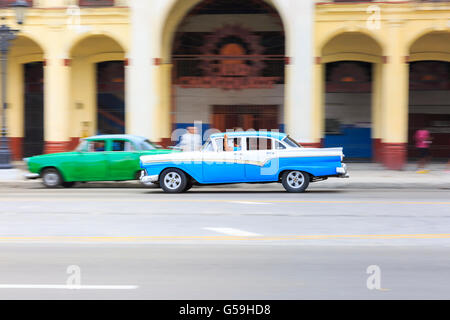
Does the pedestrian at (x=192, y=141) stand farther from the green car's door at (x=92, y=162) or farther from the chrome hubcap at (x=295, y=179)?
the chrome hubcap at (x=295, y=179)

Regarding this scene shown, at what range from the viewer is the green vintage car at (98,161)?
16.8 metres

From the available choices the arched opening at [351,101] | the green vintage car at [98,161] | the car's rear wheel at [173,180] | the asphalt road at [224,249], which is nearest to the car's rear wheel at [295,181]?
the asphalt road at [224,249]

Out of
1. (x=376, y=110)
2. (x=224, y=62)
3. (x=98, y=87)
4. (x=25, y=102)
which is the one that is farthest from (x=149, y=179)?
(x=25, y=102)

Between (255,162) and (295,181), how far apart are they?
1.07m

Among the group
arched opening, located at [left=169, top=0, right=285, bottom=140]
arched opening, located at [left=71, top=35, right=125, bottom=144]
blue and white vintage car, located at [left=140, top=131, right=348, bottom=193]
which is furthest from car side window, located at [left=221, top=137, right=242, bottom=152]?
arched opening, located at [left=71, top=35, right=125, bottom=144]

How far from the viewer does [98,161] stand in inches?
664

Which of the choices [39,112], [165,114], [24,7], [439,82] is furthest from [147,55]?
[439,82]

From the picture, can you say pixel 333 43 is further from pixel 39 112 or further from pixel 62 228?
pixel 62 228

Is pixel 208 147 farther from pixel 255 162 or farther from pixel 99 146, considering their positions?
pixel 99 146

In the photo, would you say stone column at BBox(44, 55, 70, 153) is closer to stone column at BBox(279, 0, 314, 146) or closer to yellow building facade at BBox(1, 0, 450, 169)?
yellow building facade at BBox(1, 0, 450, 169)

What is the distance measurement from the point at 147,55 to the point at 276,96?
18.9ft

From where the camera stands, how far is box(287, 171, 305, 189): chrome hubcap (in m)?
14.9

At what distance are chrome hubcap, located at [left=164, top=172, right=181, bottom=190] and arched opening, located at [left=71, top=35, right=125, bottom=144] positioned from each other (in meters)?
10.5

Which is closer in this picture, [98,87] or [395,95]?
[395,95]
